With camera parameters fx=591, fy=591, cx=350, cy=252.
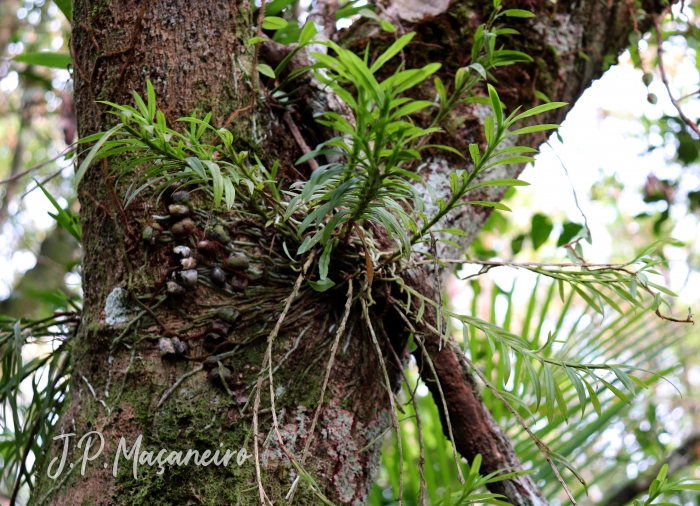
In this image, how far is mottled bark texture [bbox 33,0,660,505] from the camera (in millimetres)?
655

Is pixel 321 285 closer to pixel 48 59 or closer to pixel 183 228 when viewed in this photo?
pixel 183 228

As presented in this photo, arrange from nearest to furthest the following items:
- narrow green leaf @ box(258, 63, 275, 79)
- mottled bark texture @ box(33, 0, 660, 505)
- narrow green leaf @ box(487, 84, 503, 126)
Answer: narrow green leaf @ box(487, 84, 503, 126) < mottled bark texture @ box(33, 0, 660, 505) < narrow green leaf @ box(258, 63, 275, 79)

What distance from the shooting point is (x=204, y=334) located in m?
0.70

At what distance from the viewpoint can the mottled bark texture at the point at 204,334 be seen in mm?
655

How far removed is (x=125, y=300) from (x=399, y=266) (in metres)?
0.34

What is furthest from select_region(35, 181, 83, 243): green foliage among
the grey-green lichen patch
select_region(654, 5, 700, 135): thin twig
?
select_region(654, 5, 700, 135): thin twig

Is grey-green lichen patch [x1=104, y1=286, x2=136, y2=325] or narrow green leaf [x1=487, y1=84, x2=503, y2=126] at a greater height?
grey-green lichen patch [x1=104, y1=286, x2=136, y2=325]

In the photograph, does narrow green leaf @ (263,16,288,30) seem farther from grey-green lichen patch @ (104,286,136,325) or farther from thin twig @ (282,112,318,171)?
grey-green lichen patch @ (104,286,136,325)

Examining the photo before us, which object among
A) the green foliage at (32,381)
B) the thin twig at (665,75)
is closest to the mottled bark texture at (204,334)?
the green foliage at (32,381)

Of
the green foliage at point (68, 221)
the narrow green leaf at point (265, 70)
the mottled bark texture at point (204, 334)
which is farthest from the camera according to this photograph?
the green foliage at point (68, 221)

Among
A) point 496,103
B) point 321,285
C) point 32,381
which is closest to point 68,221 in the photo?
point 32,381

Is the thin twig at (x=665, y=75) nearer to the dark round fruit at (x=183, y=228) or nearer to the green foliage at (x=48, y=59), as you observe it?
the dark round fruit at (x=183, y=228)

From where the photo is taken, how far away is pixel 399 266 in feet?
2.48

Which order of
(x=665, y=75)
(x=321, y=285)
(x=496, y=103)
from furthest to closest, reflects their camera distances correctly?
1. (x=665, y=75)
2. (x=321, y=285)
3. (x=496, y=103)
